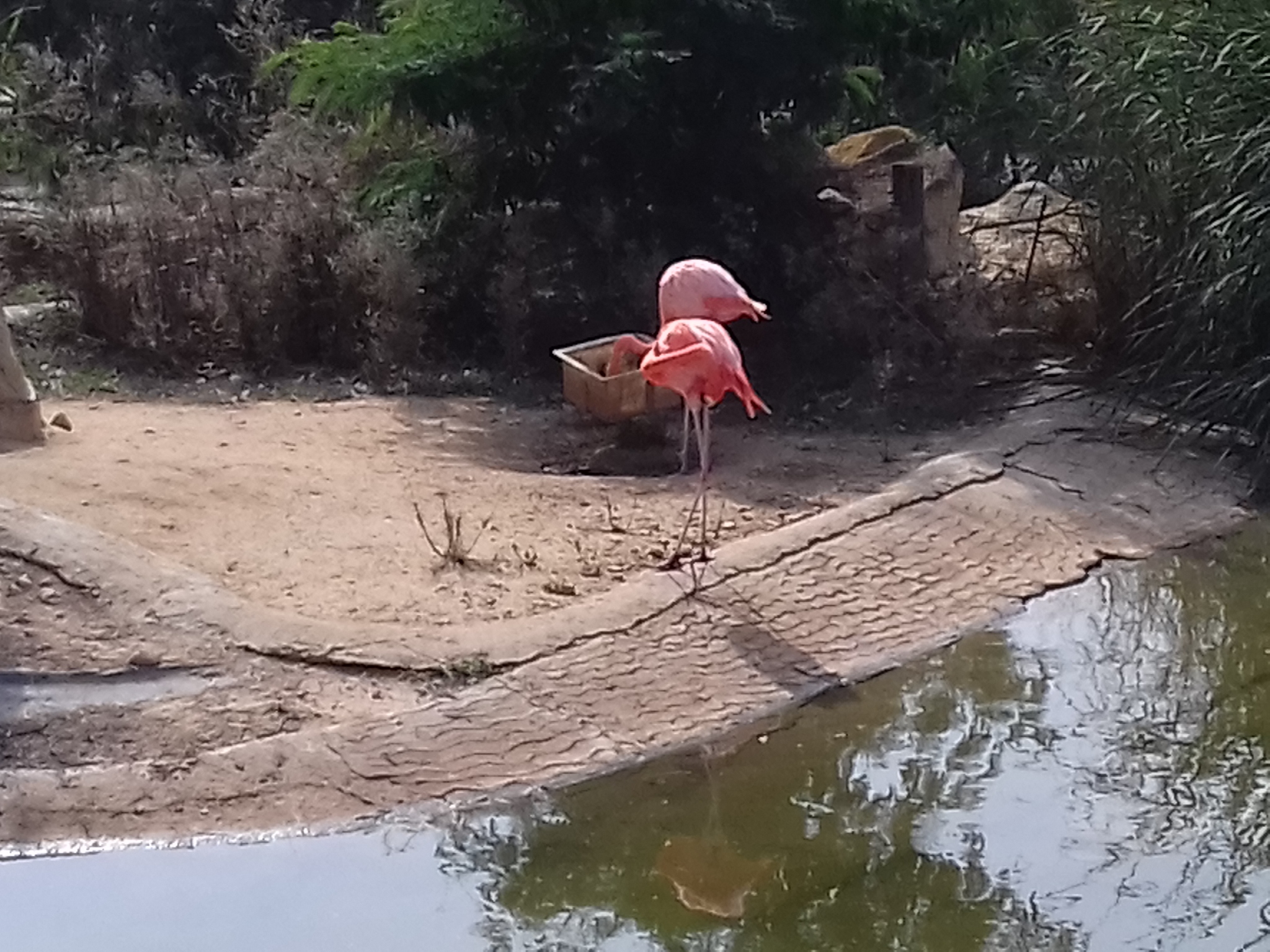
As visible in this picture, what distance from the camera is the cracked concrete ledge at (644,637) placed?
A: 432 cm

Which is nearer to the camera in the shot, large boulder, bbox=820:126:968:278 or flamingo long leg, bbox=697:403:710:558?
flamingo long leg, bbox=697:403:710:558

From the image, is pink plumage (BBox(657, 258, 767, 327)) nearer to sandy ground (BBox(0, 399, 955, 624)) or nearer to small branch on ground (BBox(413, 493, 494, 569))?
sandy ground (BBox(0, 399, 955, 624))

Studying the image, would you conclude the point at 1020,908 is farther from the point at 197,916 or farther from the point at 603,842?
the point at 197,916

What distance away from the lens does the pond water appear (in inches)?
153

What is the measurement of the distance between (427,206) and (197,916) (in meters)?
4.86

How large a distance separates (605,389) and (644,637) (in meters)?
1.97

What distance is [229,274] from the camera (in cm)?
829

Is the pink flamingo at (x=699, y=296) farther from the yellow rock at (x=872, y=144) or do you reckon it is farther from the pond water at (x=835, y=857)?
the yellow rock at (x=872, y=144)

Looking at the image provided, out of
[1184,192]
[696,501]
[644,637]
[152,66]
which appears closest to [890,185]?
[1184,192]

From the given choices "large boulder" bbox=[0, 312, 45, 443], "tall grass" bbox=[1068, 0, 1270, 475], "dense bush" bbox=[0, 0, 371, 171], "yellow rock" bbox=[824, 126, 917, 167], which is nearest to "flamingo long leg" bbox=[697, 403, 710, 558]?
"tall grass" bbox=[1068, 0, 1270, 475]

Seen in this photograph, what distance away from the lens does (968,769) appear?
4684 mm

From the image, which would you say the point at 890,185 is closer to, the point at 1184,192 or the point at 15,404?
the point at 1184,192

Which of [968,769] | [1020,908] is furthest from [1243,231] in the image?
[1020,908]

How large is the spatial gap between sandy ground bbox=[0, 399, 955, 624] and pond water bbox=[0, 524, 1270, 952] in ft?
3.22
